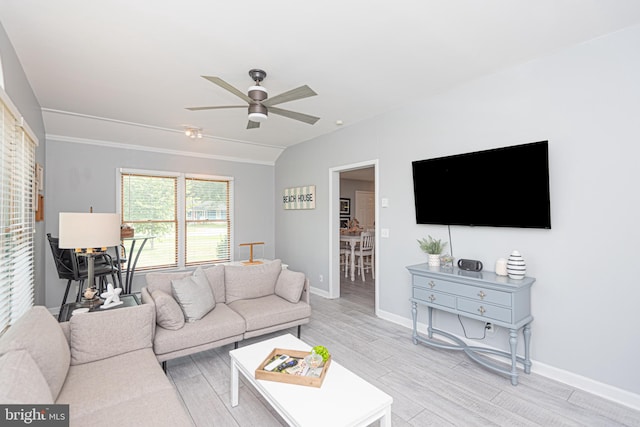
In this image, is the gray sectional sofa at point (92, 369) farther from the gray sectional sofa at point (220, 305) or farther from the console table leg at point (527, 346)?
the console table leg at point (527, 346)

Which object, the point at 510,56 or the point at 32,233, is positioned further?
the point at 32,233

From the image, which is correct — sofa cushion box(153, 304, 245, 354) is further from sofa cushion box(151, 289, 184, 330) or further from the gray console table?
the gray console table

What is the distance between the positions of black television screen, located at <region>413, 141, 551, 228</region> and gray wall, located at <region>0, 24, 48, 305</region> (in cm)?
377

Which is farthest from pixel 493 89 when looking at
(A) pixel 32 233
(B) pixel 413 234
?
(A) pixel 32 233

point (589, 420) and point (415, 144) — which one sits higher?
point (415, 144)

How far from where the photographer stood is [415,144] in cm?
372

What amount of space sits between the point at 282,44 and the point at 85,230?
212 cm

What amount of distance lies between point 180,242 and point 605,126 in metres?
5.86

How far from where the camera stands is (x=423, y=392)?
2.42 m

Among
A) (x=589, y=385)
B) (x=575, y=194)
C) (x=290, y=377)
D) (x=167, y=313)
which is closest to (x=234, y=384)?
(x=290, y=377)

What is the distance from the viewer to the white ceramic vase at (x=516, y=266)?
2.69 metres

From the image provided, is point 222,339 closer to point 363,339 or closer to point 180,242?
point 363,339

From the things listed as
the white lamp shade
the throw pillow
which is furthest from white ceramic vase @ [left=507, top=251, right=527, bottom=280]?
the white lamp shade

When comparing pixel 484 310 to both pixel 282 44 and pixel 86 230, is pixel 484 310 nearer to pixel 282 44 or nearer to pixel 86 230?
pixel 282 44
